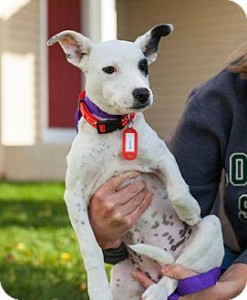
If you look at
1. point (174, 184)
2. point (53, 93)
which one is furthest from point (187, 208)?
point (53, 93)

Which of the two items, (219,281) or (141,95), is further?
(219,281)

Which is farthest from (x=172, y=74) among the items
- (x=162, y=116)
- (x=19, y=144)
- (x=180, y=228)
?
(x=19, y=144)

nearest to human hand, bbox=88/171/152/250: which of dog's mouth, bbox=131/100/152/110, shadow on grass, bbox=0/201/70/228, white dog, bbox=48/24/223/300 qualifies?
white dog, bbox=48/24/223/300

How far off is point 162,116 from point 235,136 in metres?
0.42

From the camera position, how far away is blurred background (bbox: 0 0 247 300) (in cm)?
228

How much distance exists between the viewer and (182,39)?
2.66 meters

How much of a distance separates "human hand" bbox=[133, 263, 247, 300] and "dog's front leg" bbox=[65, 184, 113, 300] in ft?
0.52

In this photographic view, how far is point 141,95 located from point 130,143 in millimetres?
183

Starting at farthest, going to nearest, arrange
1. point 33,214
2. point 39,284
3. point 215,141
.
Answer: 1. point 33,214
2. point 39,284
3. point 215,141

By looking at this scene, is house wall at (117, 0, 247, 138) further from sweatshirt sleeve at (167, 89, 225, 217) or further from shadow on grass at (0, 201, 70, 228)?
shadow on grass at (0, 201, 70, 228)

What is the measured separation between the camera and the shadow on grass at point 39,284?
2422 millimetres

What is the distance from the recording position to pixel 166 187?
1.51m

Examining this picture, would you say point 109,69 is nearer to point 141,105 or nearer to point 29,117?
point 141,105

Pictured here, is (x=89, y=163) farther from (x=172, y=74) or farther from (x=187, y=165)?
(x=172, y=74)
